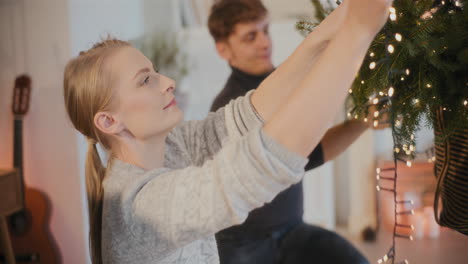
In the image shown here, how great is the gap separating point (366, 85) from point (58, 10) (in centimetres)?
175

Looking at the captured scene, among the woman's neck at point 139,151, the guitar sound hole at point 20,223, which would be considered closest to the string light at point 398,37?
the woman's neck at point 139,151

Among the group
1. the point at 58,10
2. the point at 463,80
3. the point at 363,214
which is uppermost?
the point at 58,10

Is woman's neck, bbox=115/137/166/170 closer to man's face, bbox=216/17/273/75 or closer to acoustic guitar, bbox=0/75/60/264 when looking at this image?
man's face, bbox=216/17/273/75

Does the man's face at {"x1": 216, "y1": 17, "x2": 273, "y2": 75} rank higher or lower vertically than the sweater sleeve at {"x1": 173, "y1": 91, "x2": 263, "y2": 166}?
higher

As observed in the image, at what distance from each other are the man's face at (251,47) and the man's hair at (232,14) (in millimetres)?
19

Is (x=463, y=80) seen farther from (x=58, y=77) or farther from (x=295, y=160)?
(x=58, y=77)

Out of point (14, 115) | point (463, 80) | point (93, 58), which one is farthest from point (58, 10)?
point (463, 80)

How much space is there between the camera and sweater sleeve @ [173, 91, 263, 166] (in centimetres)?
95

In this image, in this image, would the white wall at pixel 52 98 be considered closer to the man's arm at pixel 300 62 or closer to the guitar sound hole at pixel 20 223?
the guitar sound hole at pixel 20 223

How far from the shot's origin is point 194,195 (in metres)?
0.62

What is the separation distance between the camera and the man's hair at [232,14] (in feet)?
5.41

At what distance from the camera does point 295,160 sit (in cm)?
54

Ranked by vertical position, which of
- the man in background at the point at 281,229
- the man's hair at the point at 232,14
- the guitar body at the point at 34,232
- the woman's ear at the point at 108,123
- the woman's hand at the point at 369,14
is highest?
the man's hair at the point at 232,14

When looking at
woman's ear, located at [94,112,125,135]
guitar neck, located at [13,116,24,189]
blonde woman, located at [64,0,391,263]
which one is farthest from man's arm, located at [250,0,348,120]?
guitar neck, located at [13,116,24,189]
